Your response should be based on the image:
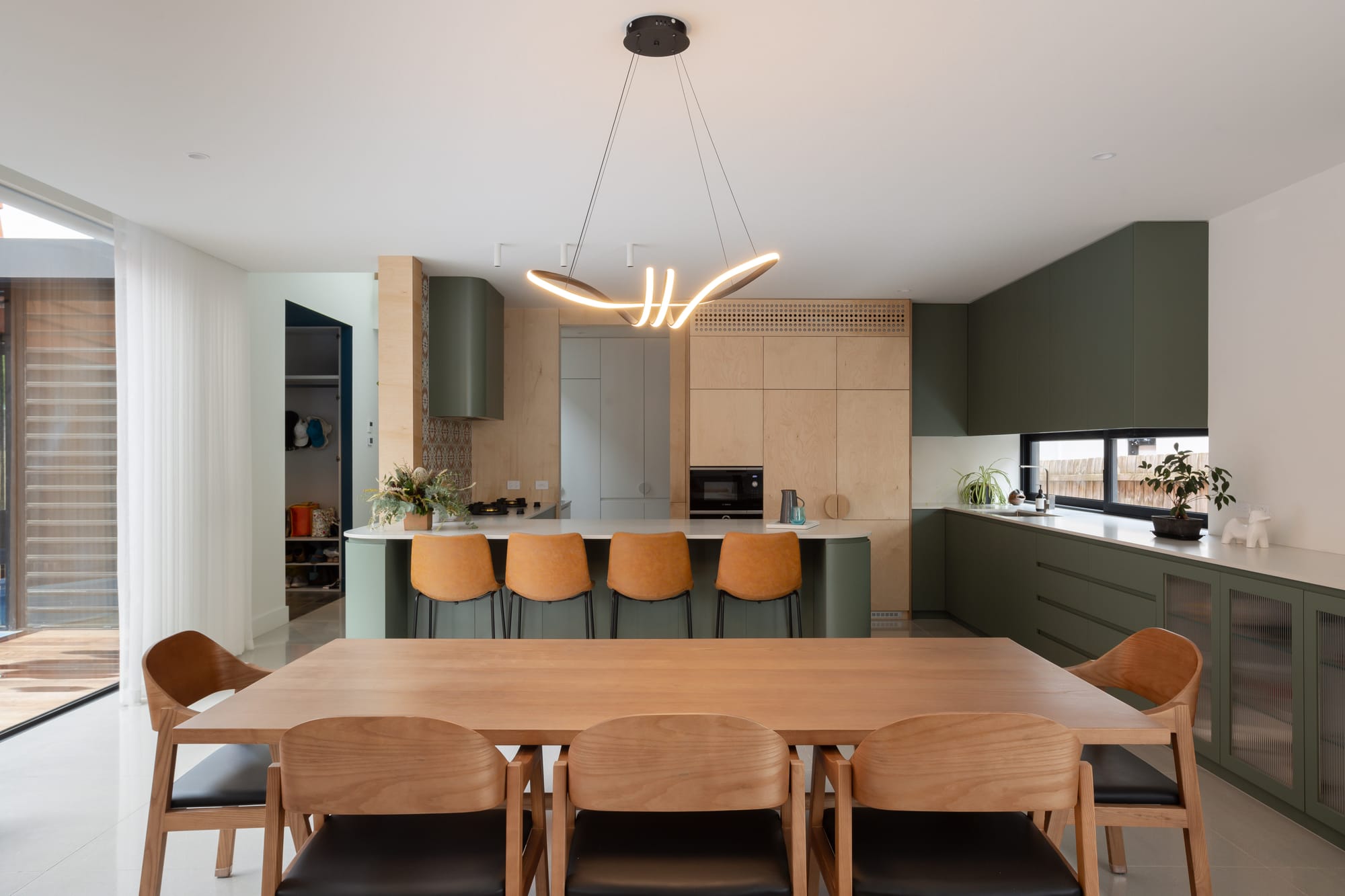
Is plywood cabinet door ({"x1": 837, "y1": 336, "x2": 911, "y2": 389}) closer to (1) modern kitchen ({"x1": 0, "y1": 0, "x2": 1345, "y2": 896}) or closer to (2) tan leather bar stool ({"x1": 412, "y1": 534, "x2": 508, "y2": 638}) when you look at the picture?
(1) modern kitchen ({"x1": 0, "y1": 0, "x2": 1345, "y2": 896})

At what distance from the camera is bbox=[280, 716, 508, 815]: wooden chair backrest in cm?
141

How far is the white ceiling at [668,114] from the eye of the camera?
2129 millimetres

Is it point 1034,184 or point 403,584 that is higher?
point 1034,184

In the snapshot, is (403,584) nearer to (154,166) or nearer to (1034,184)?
(154,166)

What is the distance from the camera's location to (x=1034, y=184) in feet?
11.1

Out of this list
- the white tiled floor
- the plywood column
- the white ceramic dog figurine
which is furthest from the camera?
the plywood column

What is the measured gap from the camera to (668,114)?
2711mm

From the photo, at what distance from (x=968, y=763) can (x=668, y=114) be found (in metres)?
2.26

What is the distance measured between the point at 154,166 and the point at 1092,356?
468 centimetres

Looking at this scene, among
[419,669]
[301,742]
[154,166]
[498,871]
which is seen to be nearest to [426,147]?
[154,166]

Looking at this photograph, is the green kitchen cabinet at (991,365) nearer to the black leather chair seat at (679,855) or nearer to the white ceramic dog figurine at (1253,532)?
the white ceramic dog figurine at (1253,532)

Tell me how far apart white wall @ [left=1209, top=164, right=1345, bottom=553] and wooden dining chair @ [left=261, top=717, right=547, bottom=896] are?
352 centimetres

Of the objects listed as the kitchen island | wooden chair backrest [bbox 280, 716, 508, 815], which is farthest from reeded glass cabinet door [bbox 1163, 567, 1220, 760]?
wooden chair backrest [bbox 280, 716, 508, 815]

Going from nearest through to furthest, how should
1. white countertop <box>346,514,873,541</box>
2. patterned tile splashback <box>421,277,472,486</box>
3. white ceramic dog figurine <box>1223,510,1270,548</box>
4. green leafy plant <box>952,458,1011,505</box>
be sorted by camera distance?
white ceramic dog figurine <box>1223,510,1270,548</box>
white countertop <box>346,514,873,541</box>
patterned tile splashback <box>421,277,472,486</box>
green leafy plant <box>952,458,1011,505</box>
